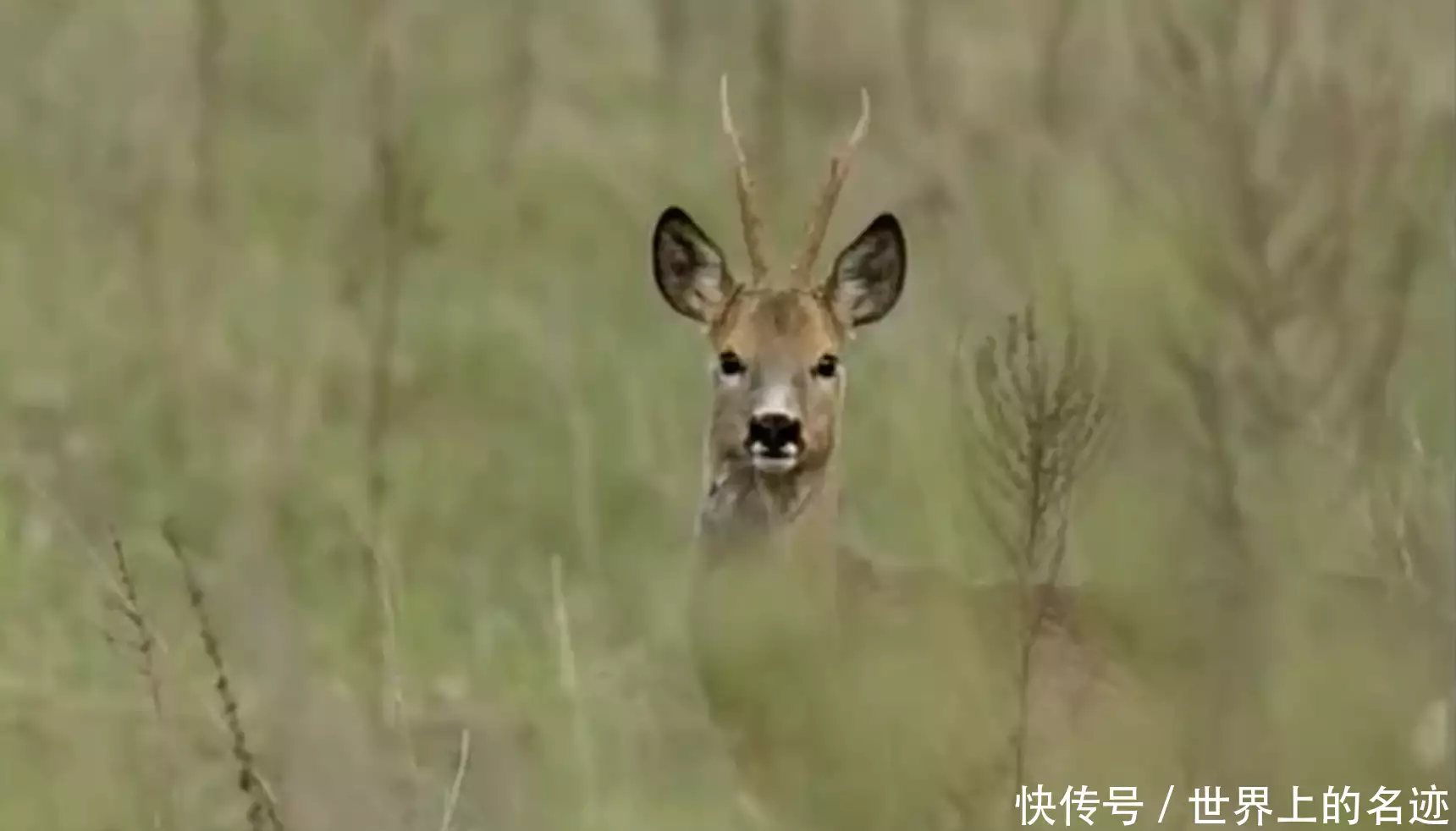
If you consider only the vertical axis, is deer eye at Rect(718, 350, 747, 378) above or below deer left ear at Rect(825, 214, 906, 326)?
below

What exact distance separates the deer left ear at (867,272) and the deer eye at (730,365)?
0.08m

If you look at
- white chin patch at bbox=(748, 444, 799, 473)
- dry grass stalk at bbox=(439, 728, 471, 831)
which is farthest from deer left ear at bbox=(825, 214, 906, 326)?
dry grass stalk at bbox=(439, 728, 471, 831)

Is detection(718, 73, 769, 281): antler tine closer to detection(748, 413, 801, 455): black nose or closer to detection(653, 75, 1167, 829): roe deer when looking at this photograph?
detection(653, 75, 1167, 829): roe deer

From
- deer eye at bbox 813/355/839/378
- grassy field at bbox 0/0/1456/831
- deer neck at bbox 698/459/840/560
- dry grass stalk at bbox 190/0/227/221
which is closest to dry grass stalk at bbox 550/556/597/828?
grassy field at bbox 0/0/1456/831

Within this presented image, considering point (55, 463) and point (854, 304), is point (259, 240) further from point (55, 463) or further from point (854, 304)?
point (854, 304)

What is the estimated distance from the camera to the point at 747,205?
3.69ft

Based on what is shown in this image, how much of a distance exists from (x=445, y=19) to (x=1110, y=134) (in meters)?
0.49

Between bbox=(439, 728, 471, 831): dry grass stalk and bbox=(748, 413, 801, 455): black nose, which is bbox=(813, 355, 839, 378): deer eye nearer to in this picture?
bbox=(748, 413, 801, 455): black nose

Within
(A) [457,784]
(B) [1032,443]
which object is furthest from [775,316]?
(A) [457,784]

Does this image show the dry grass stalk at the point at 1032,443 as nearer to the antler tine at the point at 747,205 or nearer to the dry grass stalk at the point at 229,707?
the antler tine at the point at 747,205

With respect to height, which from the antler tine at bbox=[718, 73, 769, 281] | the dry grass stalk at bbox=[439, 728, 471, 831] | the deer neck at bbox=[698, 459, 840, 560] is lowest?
the dry grass stalk at bbox=[439, 728, 471, 831]

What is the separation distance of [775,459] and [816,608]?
11 cm

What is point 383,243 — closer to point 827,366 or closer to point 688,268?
point 688,268

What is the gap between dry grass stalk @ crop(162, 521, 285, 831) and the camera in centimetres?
105
